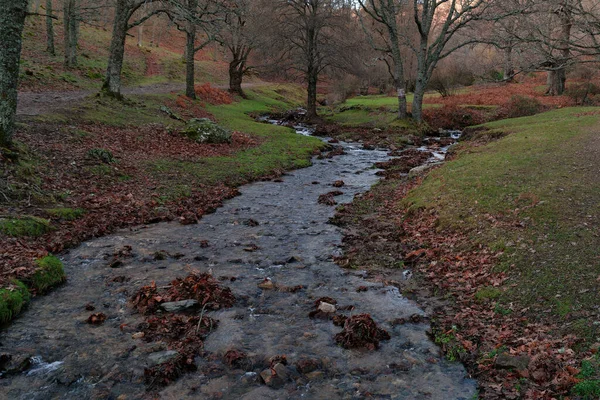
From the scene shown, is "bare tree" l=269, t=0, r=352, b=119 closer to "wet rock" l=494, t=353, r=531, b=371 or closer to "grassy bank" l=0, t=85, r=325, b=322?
"grassy bank" l=0, t=85, r=325, b=322

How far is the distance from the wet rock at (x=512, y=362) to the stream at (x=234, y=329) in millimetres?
484

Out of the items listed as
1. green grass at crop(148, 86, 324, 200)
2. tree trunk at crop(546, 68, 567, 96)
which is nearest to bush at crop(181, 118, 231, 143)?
green grass at crop(148, 86, 324, 200)

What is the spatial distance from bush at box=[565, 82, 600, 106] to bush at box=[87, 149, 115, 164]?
32606 millimetres

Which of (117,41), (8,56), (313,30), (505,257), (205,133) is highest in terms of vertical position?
(313,30)

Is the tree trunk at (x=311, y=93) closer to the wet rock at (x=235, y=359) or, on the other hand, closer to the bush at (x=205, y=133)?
the bush at (x=205, y=133)

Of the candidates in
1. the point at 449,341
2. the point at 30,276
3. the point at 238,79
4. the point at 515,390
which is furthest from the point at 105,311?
the point at 238,79

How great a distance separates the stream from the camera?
17.4 ft

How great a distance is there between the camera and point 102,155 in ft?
47.9

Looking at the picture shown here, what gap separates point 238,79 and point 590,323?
4302cm

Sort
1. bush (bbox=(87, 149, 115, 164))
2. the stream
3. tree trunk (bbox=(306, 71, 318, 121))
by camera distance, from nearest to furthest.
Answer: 1. the stream
2. bush (bbox=(87, 149, 115, 164))
3. tree trunk (bbox=(306, 71, 318, 121))

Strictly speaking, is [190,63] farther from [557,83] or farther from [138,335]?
[557,83]

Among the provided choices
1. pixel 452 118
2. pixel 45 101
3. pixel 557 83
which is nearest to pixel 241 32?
pixel 452 118

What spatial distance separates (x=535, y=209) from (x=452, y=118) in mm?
25179

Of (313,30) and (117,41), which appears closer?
(117,41)
